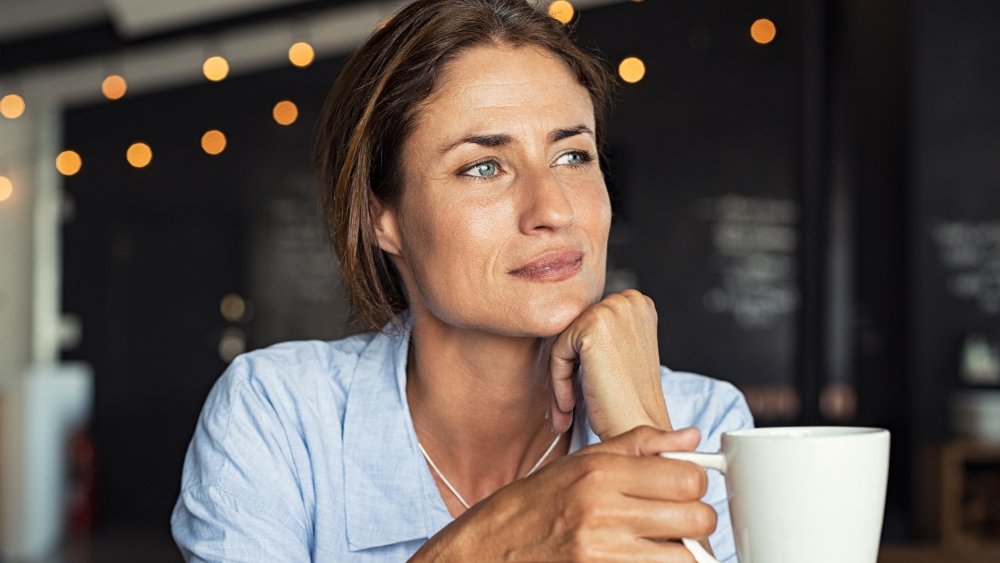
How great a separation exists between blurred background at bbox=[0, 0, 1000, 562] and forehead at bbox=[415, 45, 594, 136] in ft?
12.3

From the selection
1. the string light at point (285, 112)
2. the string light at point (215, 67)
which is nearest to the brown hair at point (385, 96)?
the string light at point (215, 67)

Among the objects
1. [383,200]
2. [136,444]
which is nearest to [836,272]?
[136,444]

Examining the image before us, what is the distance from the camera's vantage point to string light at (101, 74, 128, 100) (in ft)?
23.4

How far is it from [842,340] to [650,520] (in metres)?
6.55

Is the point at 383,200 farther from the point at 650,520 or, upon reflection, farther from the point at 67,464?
the point at 67,464

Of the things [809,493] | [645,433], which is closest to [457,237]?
[645,433]

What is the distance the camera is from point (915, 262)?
208 inches

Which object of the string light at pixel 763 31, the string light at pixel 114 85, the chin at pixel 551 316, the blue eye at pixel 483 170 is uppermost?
the string light at pixel 763 31

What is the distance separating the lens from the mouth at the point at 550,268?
1.23 meters

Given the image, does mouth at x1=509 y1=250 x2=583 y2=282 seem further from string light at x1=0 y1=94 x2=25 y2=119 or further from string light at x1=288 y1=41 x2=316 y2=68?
string light at x1=0 y1=94 x2=25 y2=119

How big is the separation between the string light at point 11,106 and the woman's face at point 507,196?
22.4 ft

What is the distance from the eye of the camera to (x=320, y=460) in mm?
1293

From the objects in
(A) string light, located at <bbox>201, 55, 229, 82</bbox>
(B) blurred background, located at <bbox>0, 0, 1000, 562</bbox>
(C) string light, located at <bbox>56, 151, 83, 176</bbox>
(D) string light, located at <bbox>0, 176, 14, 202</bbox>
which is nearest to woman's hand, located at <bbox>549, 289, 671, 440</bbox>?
(B) blurred background, located at <bbox>0, 0, 1000, 562</bbox>

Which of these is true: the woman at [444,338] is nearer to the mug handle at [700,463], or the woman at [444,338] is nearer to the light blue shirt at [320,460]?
the light blue shirt at [320,460]
